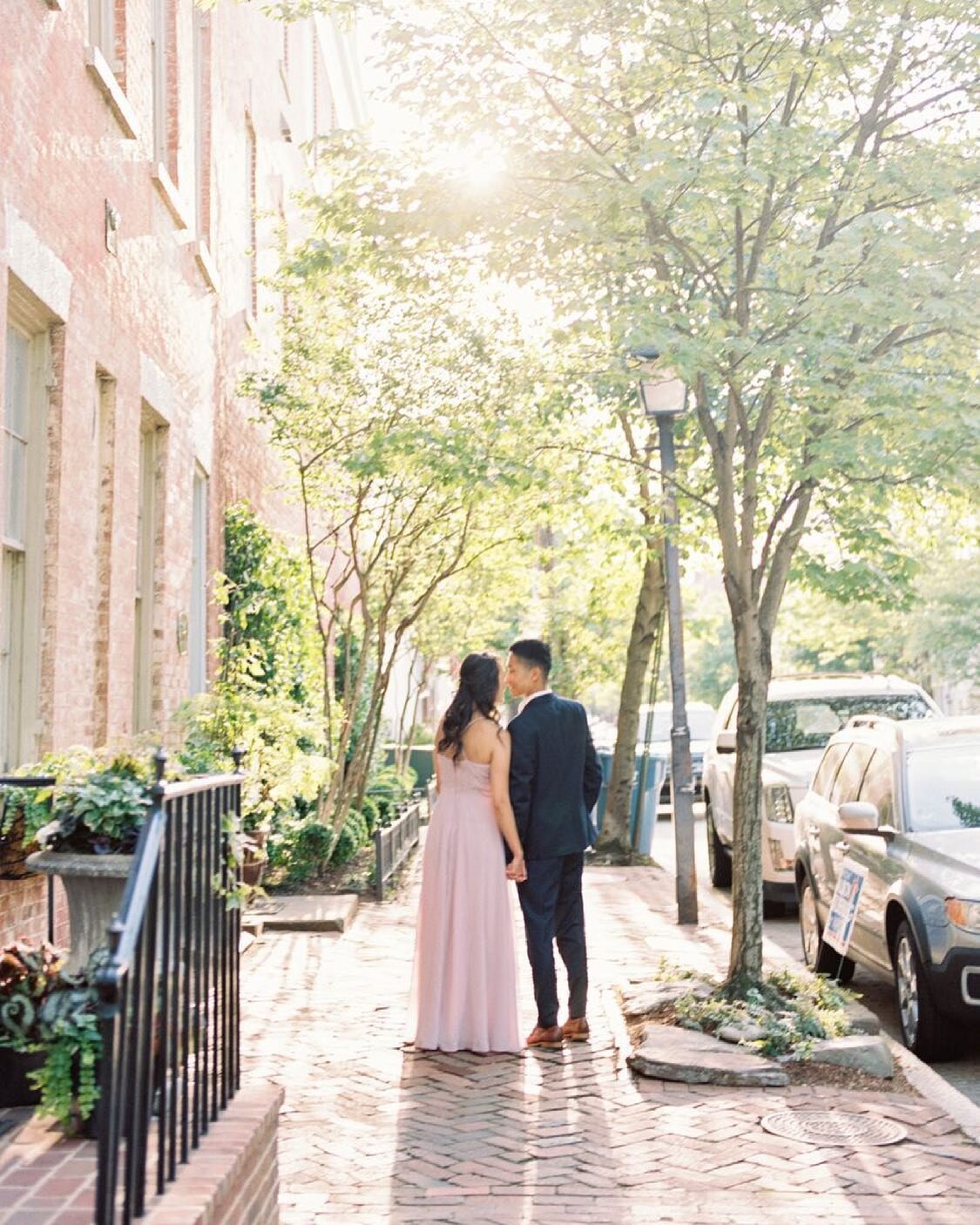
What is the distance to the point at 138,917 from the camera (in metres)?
3.73

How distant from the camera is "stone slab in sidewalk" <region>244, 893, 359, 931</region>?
12.6 meters

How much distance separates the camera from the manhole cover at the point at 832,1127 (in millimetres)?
6426

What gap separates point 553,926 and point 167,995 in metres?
4.17

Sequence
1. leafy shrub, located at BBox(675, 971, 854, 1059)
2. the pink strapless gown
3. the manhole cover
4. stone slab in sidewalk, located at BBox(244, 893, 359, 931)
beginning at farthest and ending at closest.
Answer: stone slab in sidewalk, located at BBox(244, 893, 359, 931), the pink strapless gown, leafy shrub, located at BBox(675, 971, 854, 1059), the manhole cover

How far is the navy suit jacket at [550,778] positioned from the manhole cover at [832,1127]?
1896 mm

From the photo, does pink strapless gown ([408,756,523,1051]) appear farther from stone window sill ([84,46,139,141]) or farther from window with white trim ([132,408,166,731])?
stone window sill ([84,46,139,141])

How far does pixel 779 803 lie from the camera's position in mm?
13805

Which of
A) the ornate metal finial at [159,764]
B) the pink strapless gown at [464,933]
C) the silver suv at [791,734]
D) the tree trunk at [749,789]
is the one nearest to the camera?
the ornate metal finial at [159,764]

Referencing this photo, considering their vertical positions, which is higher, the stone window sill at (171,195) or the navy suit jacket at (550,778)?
the stone window sill at (171,195)

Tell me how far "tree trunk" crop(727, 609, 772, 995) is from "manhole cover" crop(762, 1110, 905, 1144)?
1921mm

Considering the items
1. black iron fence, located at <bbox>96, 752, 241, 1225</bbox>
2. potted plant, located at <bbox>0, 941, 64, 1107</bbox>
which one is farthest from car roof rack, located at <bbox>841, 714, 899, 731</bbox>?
potted plant, located at <bbox>0, 941, 64, 1107</bbox>

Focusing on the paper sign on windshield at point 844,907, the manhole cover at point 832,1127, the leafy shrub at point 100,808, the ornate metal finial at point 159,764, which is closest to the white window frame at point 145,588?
the paper sign on windshield at point 844,907

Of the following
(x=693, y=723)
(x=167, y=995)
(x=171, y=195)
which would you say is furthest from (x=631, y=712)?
(x=167, y=995)

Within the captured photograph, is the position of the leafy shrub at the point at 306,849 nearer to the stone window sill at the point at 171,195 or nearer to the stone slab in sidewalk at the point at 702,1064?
the stone window sill at the point at 171,195
